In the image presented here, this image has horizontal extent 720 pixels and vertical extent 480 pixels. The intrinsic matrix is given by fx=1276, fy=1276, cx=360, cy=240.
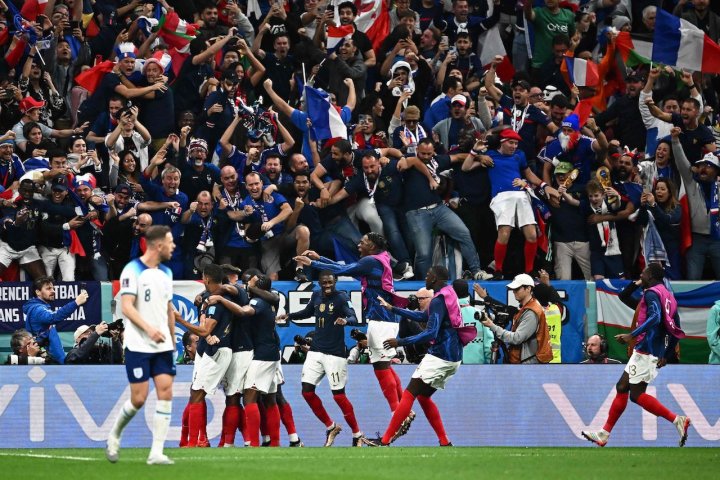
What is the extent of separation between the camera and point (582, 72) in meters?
23.1

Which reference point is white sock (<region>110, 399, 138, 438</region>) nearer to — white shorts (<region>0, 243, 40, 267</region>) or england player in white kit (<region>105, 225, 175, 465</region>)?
england player in white kit (<region>105, 225, 175, 465</region>)

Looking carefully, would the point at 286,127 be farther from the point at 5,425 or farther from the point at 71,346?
the point at 5,425

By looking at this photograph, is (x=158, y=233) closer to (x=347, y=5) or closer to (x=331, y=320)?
(x=331, y=320)

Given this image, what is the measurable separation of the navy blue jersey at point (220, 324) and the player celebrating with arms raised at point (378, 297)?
143 cm

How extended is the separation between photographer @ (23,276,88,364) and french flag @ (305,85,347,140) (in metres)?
5.15

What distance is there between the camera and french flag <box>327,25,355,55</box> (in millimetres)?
22781

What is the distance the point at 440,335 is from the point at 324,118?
629 cm

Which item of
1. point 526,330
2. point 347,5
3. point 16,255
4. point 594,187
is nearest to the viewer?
point 526,330

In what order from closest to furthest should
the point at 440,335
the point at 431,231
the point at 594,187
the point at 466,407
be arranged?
the point at 440,335
the point at 466,407
the point at 431,231
the point at 594,187

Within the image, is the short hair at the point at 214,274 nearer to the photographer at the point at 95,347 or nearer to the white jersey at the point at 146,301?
the photographer at the point at 95,347

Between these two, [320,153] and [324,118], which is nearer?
[324,118]

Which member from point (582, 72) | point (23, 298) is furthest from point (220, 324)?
point (582, 72)

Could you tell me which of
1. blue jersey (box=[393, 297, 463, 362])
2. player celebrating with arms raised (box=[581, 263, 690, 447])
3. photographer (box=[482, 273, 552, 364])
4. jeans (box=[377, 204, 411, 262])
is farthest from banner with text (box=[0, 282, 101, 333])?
player celebrating with arms raised (box=[581, 263, 690, 447])

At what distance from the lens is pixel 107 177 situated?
2084cm
